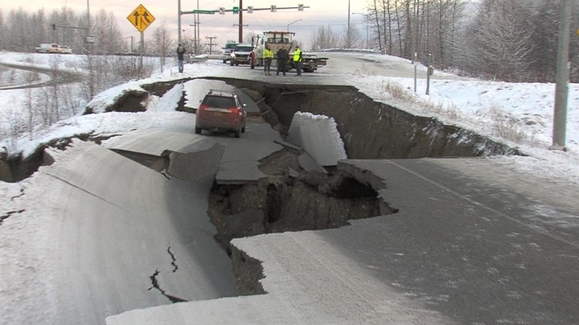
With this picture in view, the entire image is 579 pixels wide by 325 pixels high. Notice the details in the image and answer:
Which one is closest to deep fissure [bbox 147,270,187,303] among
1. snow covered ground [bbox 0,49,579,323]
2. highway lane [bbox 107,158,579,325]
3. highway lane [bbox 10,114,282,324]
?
highway lane [bbox 10,114,282,324]

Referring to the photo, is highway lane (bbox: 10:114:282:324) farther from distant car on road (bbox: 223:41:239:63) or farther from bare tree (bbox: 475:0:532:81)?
bare tree (bbox: 475:0:532:81)

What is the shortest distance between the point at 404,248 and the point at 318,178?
5.61m

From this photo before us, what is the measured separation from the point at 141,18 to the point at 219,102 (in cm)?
1215

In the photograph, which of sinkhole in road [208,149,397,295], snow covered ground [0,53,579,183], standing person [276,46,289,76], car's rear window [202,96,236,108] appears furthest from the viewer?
standing person [276,46,289,76]

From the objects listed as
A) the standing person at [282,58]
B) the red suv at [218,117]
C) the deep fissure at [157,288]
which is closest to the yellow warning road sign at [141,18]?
the standing person at [282,58]

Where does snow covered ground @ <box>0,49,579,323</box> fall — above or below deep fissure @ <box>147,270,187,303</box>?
above

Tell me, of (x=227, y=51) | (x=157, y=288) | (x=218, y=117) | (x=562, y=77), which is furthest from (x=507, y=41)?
(x=157, y=288)

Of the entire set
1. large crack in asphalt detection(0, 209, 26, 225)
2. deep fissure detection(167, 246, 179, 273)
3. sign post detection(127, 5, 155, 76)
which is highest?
sign post detection(127, 5, 155, 76)

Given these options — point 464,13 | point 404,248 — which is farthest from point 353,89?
point 464,13

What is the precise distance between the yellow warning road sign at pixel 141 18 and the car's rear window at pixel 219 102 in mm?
11429

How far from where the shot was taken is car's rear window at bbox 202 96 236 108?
55.5 ft

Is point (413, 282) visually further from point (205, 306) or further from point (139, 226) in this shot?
point (139, 226)

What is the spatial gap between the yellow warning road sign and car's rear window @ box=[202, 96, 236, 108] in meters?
11.4

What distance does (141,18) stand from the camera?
86.4ft
